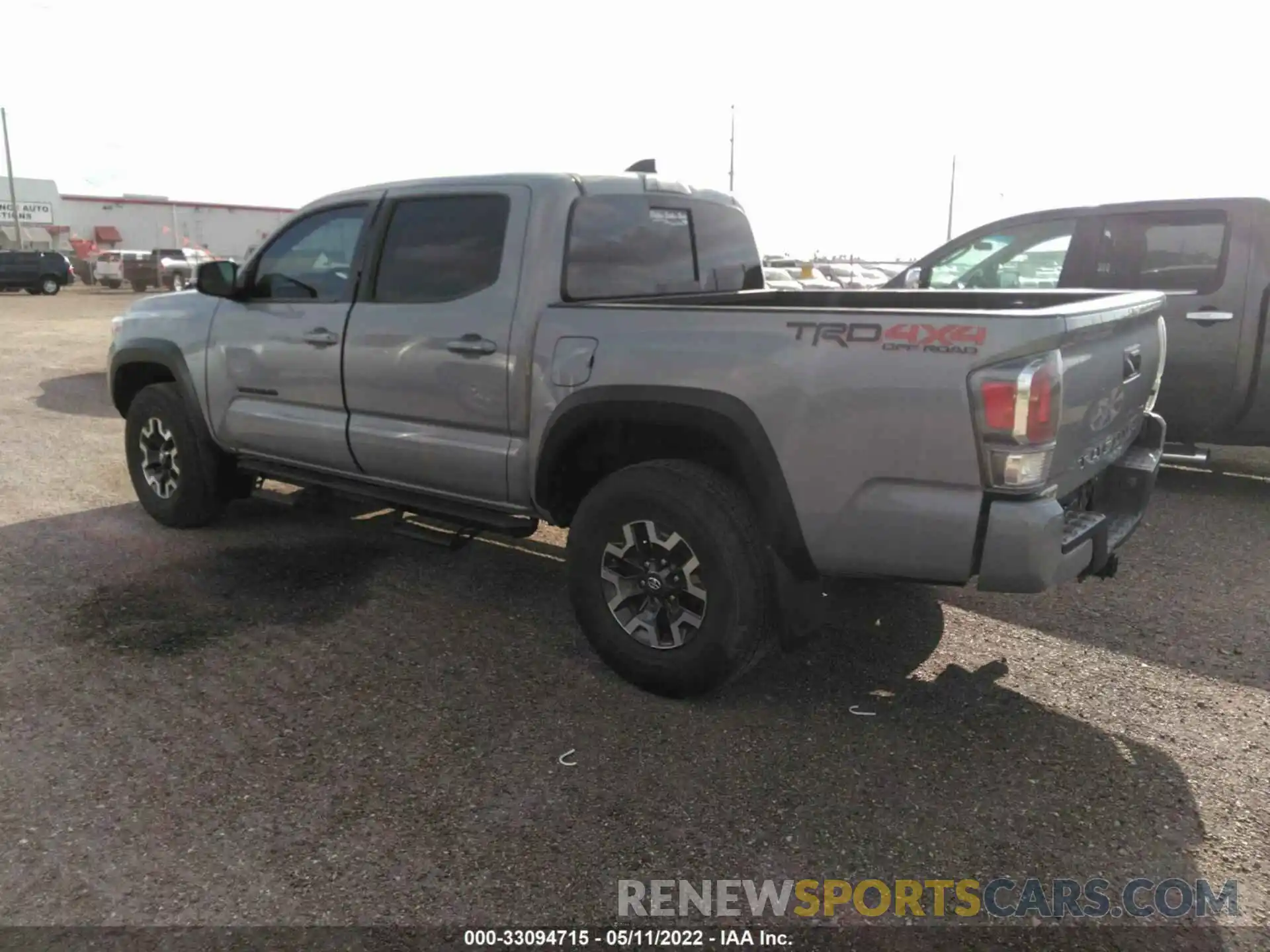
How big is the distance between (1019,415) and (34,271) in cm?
3742

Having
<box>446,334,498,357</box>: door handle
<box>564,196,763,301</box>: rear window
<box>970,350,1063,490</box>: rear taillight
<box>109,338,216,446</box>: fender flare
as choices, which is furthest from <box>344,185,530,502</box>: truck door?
<box>970,350,1063,490</box>: rear taillight

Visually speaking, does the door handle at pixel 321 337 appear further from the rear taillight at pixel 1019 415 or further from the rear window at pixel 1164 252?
the rear window at pixel 1164 252

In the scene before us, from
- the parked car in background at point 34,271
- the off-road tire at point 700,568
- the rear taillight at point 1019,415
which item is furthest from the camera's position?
the parked car in background at point 34,271

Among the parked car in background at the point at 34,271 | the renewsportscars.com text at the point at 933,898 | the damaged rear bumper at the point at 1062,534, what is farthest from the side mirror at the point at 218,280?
the parked car in background at the point at 34,271

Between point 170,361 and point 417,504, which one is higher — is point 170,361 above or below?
above

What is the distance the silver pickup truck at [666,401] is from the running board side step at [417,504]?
2 cm

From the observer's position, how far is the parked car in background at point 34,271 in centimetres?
3234

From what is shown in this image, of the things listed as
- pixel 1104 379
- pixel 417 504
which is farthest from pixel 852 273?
pixel 1104 379

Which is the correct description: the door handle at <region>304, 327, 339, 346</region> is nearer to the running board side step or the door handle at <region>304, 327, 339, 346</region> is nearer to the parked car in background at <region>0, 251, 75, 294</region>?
the running board side step

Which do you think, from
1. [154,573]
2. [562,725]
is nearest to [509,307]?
[562,725]

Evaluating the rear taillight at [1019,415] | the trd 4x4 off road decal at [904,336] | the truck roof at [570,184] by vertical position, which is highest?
the truck roof at [570,184]

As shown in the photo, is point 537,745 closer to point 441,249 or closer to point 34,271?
point 441,249

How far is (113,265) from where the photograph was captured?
127 ft

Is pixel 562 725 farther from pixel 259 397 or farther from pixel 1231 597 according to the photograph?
pixel 1231 597
